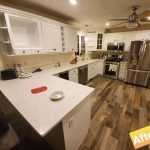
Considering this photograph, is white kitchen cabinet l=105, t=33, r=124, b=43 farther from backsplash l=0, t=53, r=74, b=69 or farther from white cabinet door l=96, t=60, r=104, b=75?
backsplash l=0, t=53, r=74, b=69

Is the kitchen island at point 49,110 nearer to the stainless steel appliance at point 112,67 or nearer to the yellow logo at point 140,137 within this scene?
the yellow logo at point 140,137

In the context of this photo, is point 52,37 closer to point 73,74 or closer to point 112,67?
point 73,74

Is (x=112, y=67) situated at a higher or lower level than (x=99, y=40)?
lower

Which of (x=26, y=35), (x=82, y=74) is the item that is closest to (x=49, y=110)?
(x=26, y=35)

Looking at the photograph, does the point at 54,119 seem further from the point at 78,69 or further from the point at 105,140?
the point at 78,69

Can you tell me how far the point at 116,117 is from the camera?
208 cm

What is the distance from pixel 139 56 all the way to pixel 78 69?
2.36 metres

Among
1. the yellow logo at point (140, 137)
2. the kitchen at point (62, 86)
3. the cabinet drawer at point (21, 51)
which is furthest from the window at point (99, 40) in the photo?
the yellow logo at point (140, 137)

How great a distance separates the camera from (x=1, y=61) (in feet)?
6.64

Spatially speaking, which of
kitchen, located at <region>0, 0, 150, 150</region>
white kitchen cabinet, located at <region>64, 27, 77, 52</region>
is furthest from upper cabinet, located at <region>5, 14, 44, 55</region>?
white kitchen cabinet, located at <region>64, 27, 77, 52</region>

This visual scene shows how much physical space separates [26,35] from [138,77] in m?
4.10

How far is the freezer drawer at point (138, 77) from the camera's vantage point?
351 centimetres

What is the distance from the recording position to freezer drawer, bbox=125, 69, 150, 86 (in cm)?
351

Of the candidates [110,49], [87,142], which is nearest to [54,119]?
[87,142]
